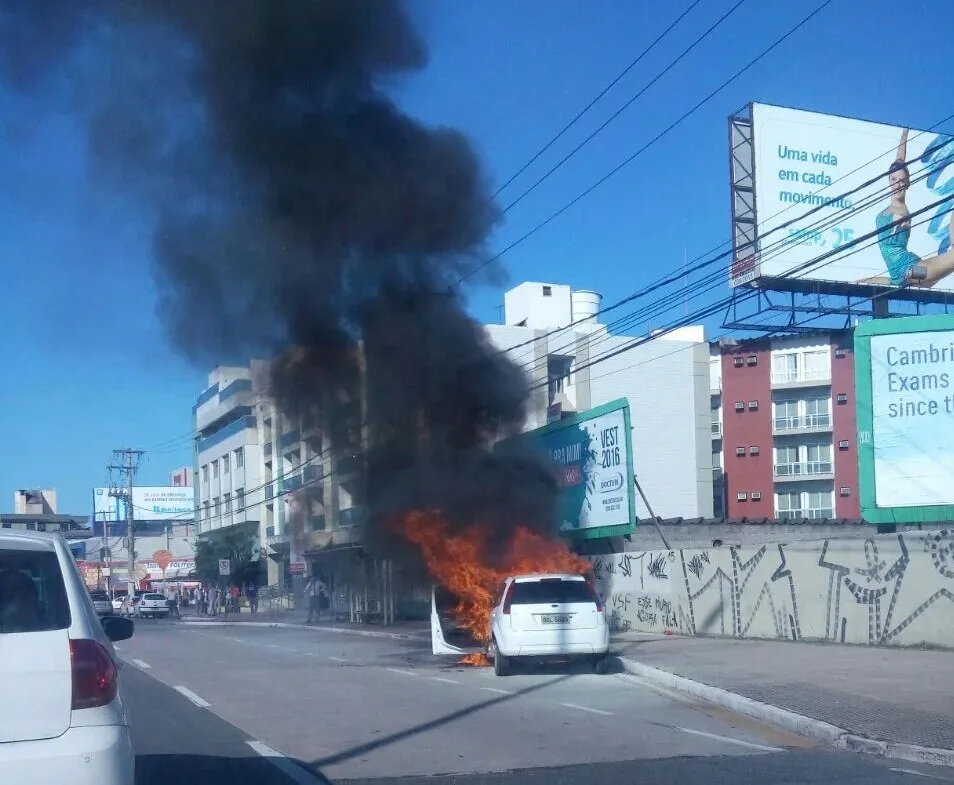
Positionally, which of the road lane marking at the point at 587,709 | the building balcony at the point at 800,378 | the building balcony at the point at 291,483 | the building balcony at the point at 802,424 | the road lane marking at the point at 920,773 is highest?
the building balcony at the point at 800,378

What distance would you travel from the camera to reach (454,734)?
416 inches

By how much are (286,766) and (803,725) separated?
482 cm

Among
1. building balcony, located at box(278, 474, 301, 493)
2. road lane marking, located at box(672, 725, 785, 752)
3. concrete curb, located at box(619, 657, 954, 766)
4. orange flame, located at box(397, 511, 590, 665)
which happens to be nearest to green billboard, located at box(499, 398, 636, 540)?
orange flame, located at box(397, 511, 590, 665)

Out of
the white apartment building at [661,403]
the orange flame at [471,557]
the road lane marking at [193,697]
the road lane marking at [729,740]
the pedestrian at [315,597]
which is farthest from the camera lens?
the white apartment building at [661,403]

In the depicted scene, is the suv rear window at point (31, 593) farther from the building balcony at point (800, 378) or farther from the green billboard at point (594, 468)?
the building balcony at point (800, 378)

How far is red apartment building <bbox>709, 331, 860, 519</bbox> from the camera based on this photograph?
5016cm

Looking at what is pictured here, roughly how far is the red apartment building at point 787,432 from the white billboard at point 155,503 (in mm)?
49760

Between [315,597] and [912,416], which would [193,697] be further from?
[315,597]

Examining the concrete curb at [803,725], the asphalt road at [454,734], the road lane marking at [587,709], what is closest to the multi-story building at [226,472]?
the asphalt road at [454,734]

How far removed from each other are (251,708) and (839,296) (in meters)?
24.9

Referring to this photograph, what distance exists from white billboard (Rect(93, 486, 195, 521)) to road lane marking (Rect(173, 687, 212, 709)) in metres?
74.8

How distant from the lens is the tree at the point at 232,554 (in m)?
59.7

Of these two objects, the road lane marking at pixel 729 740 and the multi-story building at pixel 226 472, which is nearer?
the road lane marking at pixel 729 740

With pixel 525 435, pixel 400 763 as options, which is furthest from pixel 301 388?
pixel 400 763
